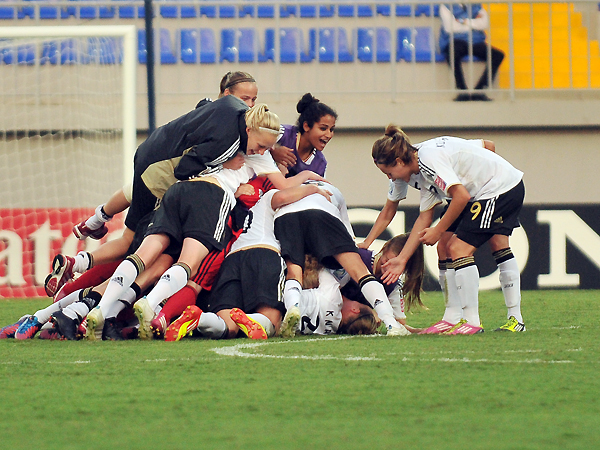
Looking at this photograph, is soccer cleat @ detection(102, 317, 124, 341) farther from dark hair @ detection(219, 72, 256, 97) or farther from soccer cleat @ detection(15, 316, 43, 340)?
dark hair @ detection(219, 72, 256, 97)

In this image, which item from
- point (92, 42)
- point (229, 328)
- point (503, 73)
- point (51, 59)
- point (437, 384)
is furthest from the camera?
point (503, 73)

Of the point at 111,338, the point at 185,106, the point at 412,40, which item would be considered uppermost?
the point at 412,40

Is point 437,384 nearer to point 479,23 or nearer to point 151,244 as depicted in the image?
point 151,244

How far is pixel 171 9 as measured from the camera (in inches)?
396

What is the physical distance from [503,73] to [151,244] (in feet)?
21.9

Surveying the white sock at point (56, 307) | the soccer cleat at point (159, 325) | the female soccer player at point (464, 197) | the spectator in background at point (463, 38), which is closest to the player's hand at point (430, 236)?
the female soccer player at point (464, 197)

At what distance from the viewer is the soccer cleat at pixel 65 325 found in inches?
173

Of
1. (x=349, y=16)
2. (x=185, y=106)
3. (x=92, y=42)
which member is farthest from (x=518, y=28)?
(x=92, y=42)

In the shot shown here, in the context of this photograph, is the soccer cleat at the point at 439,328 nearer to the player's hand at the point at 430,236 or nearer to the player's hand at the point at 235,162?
the player's hand at the point at 430,236

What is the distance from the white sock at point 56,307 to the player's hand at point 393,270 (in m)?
1.66

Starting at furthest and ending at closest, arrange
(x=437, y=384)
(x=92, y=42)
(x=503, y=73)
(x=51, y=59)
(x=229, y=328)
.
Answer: (x=503, y=73) → (x=51, y=59) → (x=92, y=42) → (x=229, y=328) → (x=437, y=384)

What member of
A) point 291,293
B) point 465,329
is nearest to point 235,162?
point 291,293

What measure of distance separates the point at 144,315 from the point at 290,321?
2.35ft

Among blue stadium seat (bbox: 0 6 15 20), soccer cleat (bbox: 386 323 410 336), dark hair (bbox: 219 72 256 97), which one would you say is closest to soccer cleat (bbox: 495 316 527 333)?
soccer cleat (bbox: 386 323 410 336)
